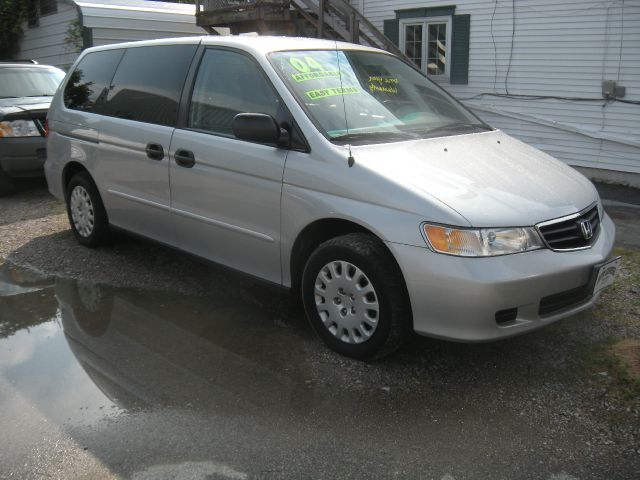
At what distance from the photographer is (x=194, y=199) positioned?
4387mm

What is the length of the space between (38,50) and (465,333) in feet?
59.8

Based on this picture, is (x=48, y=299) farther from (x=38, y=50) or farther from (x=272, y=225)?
(x=38, y=50)

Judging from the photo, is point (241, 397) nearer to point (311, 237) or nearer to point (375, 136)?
point (311, 237)

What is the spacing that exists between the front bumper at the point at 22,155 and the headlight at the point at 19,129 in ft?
0.19

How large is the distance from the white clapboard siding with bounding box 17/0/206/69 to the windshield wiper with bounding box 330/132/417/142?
11.6 m

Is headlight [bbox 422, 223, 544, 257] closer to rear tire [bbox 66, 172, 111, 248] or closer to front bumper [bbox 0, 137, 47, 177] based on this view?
rear tire [bbox 66, 172, 111, 248]

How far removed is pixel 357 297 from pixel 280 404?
71 cm

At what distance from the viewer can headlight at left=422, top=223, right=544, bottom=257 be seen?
10.3 feet

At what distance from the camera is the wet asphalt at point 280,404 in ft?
9.23

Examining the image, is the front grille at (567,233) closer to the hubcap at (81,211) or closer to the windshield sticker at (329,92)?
the windshield sticker at (329,92)

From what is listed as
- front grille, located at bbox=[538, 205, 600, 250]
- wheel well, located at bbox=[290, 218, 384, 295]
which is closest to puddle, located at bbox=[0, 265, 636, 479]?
wheel well, located at bbox=[290, 218, 384, 295]

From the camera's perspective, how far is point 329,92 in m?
4.00

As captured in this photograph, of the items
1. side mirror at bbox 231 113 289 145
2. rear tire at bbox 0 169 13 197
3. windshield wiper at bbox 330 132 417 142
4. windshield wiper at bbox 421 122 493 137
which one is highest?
side mirror at bbox 231 113 289 145

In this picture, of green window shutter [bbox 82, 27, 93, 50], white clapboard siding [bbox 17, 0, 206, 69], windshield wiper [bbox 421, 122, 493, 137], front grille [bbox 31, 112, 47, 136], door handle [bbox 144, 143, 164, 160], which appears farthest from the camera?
white clapboard siding [bbox 17, 0, 206, 69]
